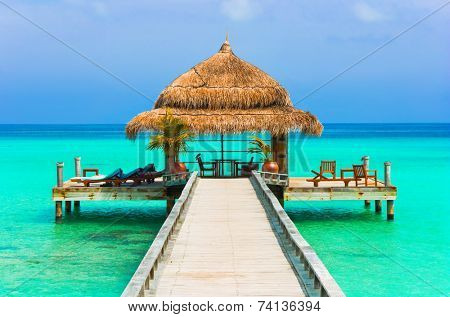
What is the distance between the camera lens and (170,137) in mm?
17562

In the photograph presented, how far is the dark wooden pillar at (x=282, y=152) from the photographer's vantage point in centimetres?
1864

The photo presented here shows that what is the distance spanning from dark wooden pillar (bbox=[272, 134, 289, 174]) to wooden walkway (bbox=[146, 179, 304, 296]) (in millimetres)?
5752

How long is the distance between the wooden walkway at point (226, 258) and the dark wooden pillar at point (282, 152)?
5.75m

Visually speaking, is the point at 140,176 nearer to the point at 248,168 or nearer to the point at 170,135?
the point at 170,135

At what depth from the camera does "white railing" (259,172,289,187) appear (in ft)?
55.3

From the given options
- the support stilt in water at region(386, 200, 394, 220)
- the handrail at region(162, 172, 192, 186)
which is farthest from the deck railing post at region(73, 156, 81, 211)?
the support stilt in water at region(386, 200, 394, 220)

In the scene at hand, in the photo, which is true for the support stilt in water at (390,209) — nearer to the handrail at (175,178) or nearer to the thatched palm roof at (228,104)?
the thatched palm roof at (228,104)

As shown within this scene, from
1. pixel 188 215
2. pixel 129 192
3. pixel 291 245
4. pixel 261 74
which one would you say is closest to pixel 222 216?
pixel 188 215

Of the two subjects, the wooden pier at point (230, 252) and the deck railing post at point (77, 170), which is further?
the deck railing post at point (77, 170)

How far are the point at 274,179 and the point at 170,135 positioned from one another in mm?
2977

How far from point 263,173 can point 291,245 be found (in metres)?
7.94

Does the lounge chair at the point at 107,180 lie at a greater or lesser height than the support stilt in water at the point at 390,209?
greater

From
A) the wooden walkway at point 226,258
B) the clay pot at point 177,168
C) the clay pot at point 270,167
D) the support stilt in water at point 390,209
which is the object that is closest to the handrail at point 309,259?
the wooden walkway at point 226,258
